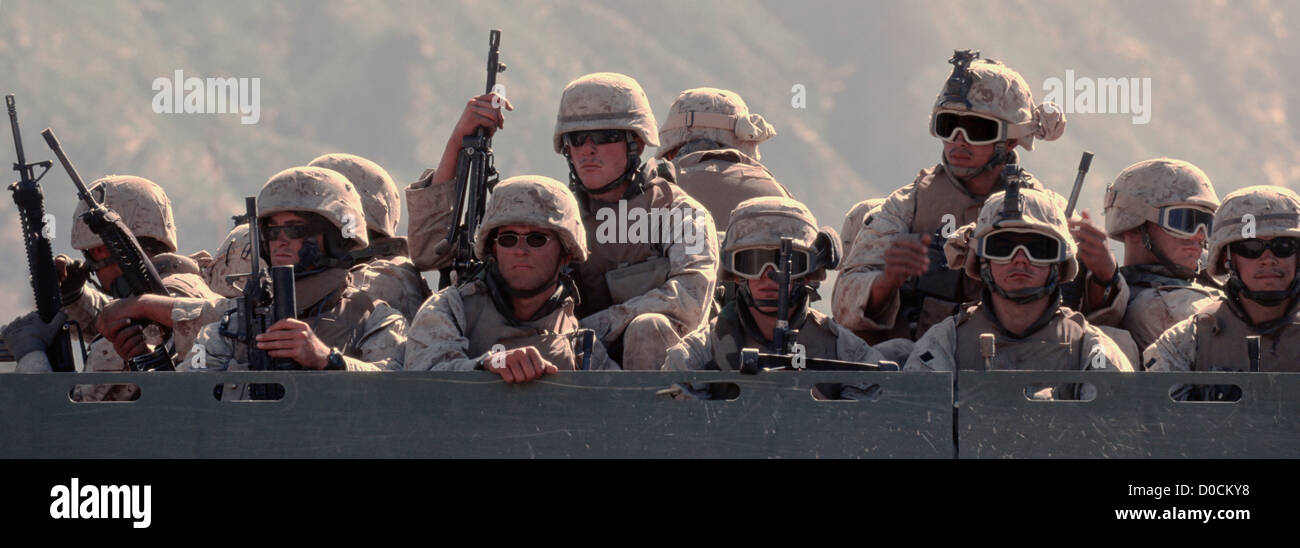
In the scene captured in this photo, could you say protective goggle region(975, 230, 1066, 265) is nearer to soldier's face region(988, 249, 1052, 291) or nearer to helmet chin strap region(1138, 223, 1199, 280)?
soldier's face region(988, 249, 1052, 291)

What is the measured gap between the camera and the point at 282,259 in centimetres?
843

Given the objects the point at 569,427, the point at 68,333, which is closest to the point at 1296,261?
the point at 569,427

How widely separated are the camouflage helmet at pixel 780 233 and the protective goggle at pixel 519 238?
2.49ft

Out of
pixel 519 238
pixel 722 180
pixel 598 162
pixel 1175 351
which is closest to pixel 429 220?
pixel 598 162

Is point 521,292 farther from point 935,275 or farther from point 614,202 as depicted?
point 935,275

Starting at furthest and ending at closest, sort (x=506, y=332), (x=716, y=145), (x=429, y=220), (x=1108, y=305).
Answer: (x=716, y=145), (x=429, y=220), (x=1108, y=305), (x=506, y=332)

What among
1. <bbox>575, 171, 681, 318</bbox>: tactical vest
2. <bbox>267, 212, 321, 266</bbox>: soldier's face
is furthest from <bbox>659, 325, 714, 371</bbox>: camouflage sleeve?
<bbox>267, 212, 321, 266</bbox>: soldier's face

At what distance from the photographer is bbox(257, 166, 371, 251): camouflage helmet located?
838 centimetres

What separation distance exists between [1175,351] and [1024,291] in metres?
0.73

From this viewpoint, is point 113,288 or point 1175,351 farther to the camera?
point 113,288

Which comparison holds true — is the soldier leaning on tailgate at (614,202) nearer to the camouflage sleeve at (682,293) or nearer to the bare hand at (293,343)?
the camouflage sleeve at (682,293)

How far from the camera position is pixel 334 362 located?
24.2ft

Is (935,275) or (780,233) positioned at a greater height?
(780,233)
